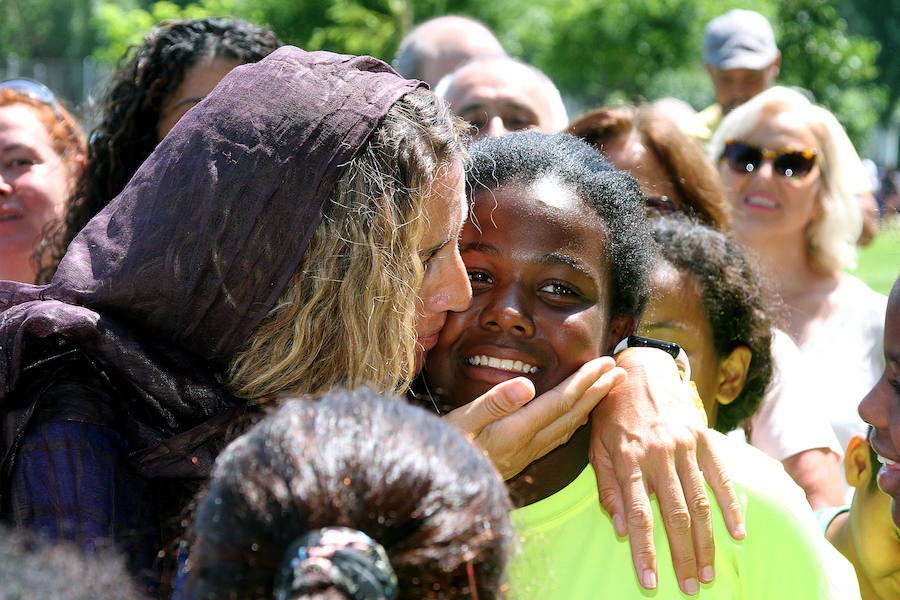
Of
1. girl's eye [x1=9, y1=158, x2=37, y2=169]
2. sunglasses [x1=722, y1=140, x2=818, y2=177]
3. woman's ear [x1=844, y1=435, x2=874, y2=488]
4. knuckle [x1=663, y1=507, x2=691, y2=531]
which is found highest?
knuckle [x1=663, y1=507, x2=691, y2=531]

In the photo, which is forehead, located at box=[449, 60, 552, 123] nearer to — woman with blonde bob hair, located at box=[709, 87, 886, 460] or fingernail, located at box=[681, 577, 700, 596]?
woman with blonde bob hair, located at box=[709, 87, 886, 460]

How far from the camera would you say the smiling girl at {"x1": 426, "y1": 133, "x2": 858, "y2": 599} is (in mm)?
1859

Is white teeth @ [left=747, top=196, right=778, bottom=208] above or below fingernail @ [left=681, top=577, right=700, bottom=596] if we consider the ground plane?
below

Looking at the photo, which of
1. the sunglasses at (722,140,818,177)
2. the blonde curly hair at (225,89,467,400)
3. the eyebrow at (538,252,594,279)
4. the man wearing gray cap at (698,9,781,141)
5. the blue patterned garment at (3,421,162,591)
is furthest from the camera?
the man wearing gray cap at (698,9,781,141)

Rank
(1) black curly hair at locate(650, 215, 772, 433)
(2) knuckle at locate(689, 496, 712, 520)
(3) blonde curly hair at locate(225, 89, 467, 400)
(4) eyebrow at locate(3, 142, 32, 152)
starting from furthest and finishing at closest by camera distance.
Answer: (4) eyebrow at locate(3, 142, 32, 152) < (1) black curly hair at locate(650, 215, 772, 433) < (2) knuckle at locate(689, 496, 712, 520) < (3) blonde curly hair at locate(225, 89, 467, 400)

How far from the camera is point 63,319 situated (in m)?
1.67

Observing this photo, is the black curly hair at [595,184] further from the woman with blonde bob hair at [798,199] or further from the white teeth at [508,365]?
the woman with blonde bob hair at [798,199]

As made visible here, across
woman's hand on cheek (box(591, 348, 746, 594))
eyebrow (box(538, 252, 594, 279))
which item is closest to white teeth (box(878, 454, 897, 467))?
woman's hand on cheek (box(591, 348, 746, 594))

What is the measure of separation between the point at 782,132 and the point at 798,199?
316mm

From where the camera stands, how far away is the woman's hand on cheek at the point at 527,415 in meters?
1.84

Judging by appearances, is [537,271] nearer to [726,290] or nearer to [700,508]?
[700,508]

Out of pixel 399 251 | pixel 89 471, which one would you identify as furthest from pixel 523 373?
pixel 89 471

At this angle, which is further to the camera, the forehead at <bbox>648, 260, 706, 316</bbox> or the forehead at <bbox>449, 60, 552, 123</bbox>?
the forehead at <bbox>449, 60, 552, 123</bbox>

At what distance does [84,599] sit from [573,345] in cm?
123
